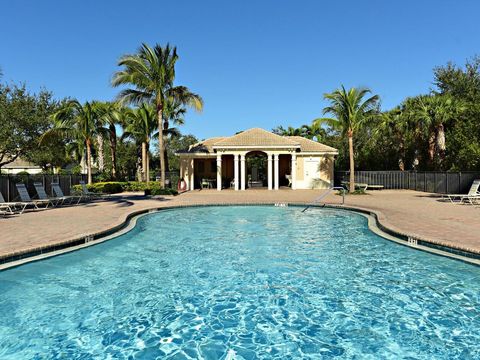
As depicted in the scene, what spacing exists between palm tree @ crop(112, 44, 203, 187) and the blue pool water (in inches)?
614

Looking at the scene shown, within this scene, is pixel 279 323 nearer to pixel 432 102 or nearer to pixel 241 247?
pixel 241 247

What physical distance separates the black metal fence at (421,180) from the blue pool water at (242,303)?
15.2 m

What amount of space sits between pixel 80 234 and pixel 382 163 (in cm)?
3254

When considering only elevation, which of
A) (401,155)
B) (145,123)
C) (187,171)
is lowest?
(187,171)

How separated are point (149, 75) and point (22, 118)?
11.7 metres

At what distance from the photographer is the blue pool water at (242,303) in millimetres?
4301

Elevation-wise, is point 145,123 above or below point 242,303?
above

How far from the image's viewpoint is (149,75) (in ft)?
73.8

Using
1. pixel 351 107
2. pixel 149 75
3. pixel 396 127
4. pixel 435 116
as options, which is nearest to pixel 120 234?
pixel 149 75

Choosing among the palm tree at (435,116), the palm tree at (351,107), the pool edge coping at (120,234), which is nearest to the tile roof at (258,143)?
the palm tree at (351,107)

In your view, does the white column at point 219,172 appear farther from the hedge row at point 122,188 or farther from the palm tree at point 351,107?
the palm tree at point 351,107

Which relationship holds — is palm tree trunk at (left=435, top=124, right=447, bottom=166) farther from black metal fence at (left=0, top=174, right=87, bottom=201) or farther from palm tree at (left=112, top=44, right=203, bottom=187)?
black metal fence at (left=0, top=174, right=87, bottom=201)

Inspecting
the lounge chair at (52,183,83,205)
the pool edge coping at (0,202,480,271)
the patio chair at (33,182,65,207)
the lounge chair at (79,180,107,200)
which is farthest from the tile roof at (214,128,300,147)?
the pool edge coping at (0,202,480,271)

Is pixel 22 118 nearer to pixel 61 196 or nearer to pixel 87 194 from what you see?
pixel 87 194
